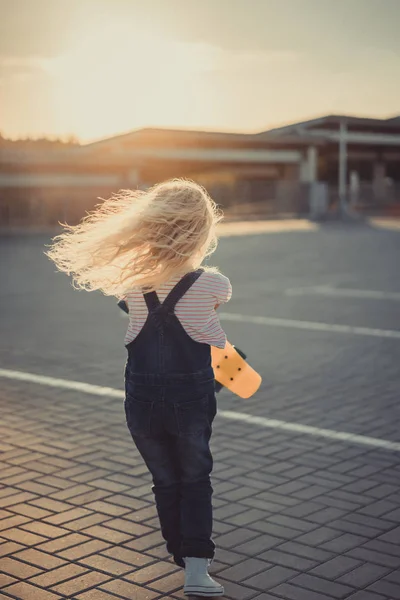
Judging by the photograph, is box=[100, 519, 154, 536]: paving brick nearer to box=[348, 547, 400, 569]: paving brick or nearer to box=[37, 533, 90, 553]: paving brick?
box=[37, 533, 90, 553]: paving brick

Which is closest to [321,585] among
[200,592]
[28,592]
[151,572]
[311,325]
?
[200,592]

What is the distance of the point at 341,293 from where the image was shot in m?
14.3

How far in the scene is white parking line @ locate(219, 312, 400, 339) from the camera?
10.2 meters

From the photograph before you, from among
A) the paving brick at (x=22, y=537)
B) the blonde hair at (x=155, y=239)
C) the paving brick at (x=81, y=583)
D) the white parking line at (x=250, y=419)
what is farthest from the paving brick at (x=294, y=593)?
the white parking line at (x=250, y=419)

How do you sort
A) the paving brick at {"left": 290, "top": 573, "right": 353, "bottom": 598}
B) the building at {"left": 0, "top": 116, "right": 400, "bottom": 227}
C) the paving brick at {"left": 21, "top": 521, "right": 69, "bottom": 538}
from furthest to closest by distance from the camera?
the building at {"left": 0, "top": 116, "right": 400, "bottom": 227}
the paving brick at {"left": 21, "top": 521, "right": 69, "bottom": 538}
the paving brick at {"left": 290, "top": 573, "right": 353, "bottom": 598}

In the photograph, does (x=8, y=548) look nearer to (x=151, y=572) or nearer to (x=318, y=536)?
(x=151, y=572)

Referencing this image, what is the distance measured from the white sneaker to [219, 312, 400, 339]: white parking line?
6.76 m

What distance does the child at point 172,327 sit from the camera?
11.0 feet

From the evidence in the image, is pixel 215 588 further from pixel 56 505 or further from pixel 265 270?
pixel 265 270

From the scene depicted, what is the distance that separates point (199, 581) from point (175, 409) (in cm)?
72

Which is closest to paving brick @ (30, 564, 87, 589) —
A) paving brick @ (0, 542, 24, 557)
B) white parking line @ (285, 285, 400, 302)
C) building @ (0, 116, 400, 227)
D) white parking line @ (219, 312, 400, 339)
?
paving brick @ (0, 542, 24, 557)

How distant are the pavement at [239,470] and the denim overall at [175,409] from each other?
0.37m

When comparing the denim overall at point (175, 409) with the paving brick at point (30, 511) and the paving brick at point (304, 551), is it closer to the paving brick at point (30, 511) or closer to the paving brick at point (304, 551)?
the paving brick at point (304, 551)

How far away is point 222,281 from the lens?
345cm
